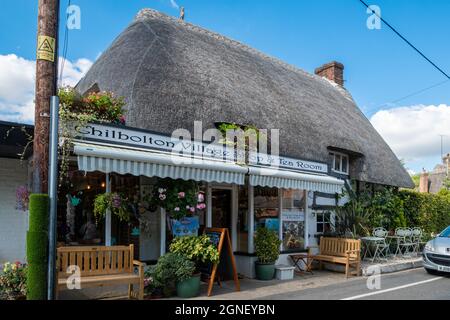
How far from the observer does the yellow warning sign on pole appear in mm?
5184

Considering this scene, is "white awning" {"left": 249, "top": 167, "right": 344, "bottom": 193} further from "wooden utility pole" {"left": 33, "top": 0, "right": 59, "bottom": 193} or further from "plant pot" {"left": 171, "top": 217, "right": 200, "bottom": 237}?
"wooden utility pole" {"left": 33, "top": 0, "right": 59, "bottom": 193}

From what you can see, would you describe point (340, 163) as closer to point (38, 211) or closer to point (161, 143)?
point (161, 143)

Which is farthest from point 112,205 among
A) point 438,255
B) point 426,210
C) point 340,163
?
point 426,210

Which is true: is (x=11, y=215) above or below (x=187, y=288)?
above

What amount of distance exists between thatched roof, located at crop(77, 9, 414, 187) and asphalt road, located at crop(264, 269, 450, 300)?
385 centimetres

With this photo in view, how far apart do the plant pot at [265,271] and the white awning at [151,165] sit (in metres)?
2.38

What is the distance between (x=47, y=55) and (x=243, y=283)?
21.1 ft

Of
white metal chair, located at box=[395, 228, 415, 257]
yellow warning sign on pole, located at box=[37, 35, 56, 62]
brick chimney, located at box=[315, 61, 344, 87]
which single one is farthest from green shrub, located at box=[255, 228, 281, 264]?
brick chimney, located at box=[315, 61, 344, 87]

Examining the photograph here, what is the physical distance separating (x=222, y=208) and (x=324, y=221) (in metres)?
4.28

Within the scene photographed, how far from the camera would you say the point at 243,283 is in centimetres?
911

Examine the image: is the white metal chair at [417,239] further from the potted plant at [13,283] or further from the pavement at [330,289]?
the potted plant at [13,283]

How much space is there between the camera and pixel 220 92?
11219 millimetres

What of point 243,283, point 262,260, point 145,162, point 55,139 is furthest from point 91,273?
point 262,260

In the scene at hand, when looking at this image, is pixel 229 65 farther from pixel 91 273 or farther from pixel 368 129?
pixel 91 273
